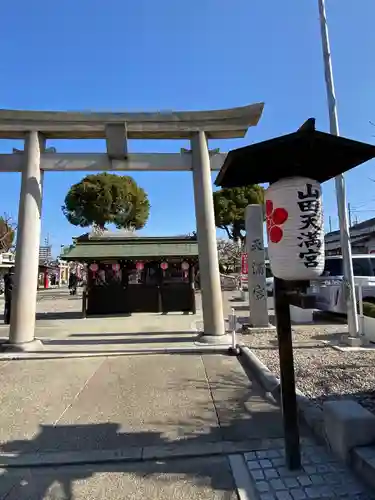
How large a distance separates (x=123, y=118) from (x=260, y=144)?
631 centimetres

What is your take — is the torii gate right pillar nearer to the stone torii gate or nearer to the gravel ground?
the stone torii gate

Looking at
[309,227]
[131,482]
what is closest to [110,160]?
[309,227]

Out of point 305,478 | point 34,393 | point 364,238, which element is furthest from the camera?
point 364,238

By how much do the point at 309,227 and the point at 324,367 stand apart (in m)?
3.96

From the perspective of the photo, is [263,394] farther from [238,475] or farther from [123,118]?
[123,118]

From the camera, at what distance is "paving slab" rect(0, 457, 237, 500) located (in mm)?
2969

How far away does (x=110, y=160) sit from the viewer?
9055 mm

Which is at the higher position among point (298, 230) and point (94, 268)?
point (94, 268)

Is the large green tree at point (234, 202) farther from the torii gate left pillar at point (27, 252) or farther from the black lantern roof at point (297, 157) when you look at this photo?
the black lantern roof at point (297, 157)

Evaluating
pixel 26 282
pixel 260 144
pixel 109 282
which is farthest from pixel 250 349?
pixel 109 282

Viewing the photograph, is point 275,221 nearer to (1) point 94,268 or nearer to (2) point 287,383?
(2) point 287,383

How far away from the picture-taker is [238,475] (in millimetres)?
3201

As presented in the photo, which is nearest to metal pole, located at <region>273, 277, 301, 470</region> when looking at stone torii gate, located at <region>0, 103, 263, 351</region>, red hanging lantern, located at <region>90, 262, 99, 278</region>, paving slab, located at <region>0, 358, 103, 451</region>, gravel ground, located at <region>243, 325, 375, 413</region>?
gravel ground, located at <region>243, 325, 375, 413</region>

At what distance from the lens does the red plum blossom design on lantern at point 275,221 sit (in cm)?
349
